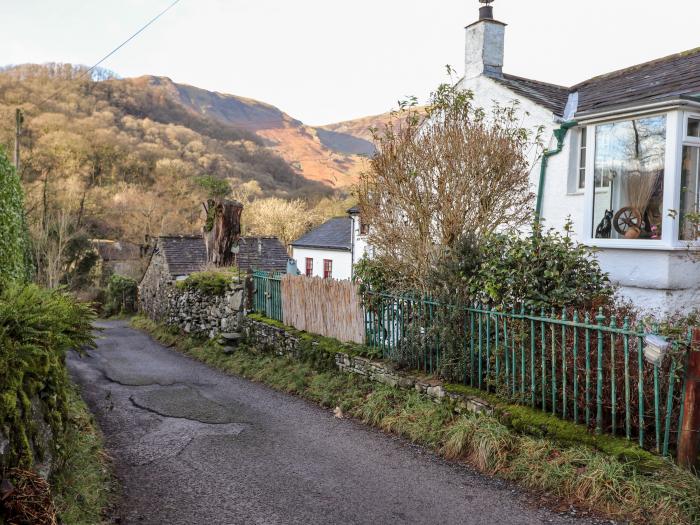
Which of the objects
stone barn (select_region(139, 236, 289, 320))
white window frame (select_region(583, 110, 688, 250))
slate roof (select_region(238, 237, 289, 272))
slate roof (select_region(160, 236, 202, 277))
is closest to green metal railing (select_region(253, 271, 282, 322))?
stone barn (select_region(139, 236, 289, 320))

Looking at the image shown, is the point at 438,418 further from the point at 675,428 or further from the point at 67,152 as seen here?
→ the point at 67,152

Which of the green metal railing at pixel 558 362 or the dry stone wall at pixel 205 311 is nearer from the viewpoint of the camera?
the green metal railing at pixel 558 362

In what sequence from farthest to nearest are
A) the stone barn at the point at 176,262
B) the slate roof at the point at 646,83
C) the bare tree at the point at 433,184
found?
the stone barn at the point at 176,262 → the bare tree at the point at 433,184 → the slate roof at the point at 646,83

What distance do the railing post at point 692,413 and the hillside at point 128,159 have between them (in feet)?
53.3

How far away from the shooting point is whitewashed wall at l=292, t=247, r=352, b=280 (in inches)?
1106

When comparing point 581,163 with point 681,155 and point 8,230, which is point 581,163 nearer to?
point 681,155

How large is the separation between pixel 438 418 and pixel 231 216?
1141 centimetres

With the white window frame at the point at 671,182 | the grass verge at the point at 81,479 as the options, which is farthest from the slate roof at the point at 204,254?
the white window frame at the point at 671,182

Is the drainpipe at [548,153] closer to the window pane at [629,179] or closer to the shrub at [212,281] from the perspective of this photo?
the window pane at [629,179]

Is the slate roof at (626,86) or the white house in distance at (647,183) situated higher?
the slate roof at (626,86)

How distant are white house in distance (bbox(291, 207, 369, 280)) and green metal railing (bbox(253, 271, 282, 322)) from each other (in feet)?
40.3

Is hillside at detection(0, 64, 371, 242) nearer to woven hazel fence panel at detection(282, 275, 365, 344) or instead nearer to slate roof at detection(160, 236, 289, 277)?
slate roof at detection(160, 236, 289, 277)

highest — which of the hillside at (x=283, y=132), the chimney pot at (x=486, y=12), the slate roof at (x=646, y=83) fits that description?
the hillside at (x=283, y=132)

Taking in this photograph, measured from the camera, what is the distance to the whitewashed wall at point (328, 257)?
28.1 metres
